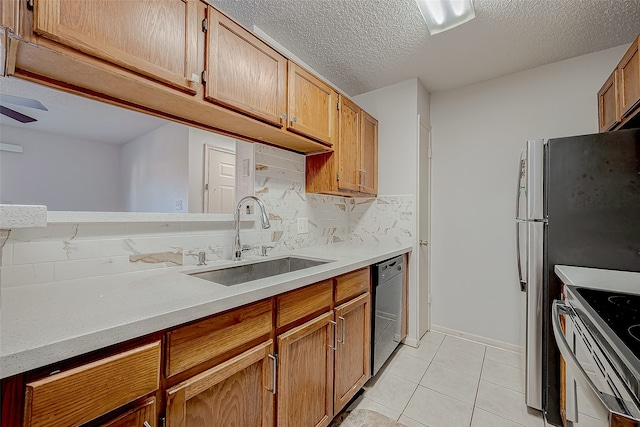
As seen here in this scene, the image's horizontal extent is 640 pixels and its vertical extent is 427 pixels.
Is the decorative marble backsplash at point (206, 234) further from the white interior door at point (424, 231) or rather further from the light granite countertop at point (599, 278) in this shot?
the light granite countertop at point (599, 278)

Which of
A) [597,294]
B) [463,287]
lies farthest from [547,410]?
[463,287]

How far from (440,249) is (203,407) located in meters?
2.47

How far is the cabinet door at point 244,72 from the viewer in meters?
1.23

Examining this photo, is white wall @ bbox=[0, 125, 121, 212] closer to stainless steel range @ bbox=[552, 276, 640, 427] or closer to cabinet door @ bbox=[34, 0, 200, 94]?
cabinet door @ bbox=[34, 0, 200, 94]

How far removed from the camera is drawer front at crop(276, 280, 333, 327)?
44.6 inches

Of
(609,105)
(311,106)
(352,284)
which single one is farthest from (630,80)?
(352,284)

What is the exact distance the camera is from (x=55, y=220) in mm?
1019

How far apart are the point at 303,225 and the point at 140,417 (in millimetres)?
1618

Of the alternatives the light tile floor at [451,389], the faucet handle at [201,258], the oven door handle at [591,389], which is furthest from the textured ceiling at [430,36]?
the light tile floor at [451,389]

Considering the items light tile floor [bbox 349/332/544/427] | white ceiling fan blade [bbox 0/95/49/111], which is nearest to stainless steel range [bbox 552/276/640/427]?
light tile floor [bbox 349/332/544/427]

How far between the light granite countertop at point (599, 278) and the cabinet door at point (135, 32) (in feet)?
6.53

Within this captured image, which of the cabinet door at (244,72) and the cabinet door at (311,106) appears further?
the cabinet door at (311,106)

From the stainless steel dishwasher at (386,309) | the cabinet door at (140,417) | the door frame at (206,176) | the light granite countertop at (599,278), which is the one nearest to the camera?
the cabinet door at (140,417)

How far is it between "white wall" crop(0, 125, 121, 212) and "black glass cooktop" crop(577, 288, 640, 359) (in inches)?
72.4
